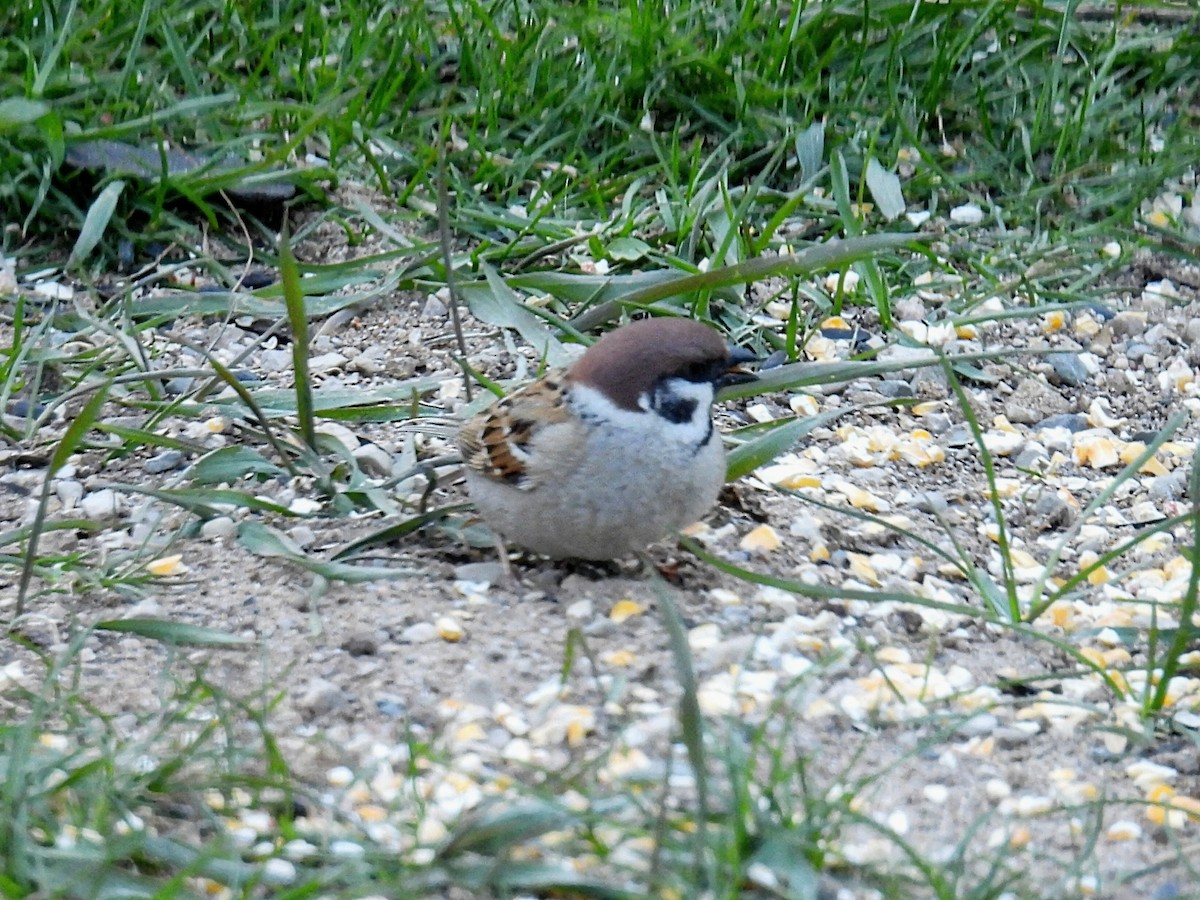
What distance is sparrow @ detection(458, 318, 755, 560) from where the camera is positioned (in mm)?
2846

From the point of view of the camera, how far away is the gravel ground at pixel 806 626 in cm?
232

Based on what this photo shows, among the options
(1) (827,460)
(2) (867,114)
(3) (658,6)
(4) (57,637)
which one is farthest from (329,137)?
(4) (57,637)

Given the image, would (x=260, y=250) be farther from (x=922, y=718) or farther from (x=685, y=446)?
(x=922, y=718)

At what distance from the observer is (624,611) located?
2.81 m

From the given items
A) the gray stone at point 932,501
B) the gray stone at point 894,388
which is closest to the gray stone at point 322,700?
the gray stone at point 932,501

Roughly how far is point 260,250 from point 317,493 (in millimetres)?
1191

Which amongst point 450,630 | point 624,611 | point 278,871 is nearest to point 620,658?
point 624,611

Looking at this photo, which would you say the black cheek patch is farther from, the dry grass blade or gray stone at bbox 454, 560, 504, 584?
the dry grass blade

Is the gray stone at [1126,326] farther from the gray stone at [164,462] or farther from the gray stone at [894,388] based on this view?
the gray stone at [164,462]

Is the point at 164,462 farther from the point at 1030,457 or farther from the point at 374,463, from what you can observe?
the point at 1030,457

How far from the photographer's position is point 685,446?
112 inches

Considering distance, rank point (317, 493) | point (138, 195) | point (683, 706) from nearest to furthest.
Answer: point (683, 706)
point (317, 493)
point (138, 195)

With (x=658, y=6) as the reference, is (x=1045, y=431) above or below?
below

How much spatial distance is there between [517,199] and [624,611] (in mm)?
1854
